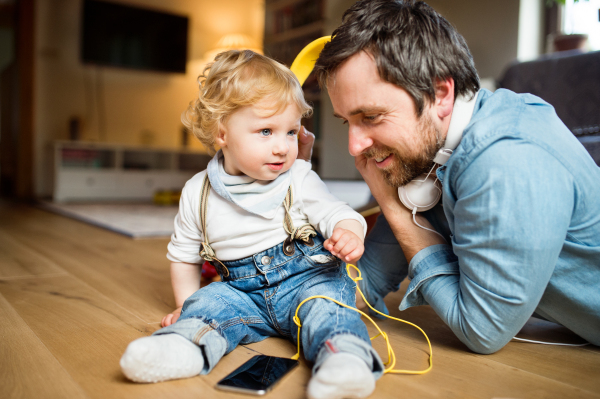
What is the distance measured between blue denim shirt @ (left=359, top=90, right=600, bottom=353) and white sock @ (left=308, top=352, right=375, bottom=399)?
259mm

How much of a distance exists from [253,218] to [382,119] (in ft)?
1.03

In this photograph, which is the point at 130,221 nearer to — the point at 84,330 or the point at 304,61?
the point at 84,330

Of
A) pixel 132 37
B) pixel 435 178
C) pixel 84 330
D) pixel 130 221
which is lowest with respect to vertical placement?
pixel 130 221

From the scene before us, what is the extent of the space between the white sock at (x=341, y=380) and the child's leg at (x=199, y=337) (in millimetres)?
200

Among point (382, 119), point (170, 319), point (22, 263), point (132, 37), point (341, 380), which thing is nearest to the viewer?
point (341, 380)

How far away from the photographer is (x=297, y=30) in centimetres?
385

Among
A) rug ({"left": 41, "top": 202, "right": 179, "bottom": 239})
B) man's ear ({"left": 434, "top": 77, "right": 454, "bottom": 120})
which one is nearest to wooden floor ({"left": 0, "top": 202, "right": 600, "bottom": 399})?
man's ear ({"left": 434, "top": 77, "right": 454, "bottom": 120})

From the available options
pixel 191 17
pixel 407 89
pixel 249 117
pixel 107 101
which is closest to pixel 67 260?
pixel 249 117

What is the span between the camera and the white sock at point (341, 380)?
602 mm

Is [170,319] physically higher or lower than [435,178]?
lower

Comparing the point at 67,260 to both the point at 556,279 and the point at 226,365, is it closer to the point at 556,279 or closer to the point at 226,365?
the point at 226,365

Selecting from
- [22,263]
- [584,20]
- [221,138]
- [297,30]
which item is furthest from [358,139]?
[297,30]

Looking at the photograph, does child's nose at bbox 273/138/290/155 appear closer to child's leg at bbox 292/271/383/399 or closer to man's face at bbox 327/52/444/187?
man's face at bbox 327/52/444/187

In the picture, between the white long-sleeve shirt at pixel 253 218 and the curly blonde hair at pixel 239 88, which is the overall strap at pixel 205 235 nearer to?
the white long-sleeve shirt at pixel 253 218
